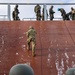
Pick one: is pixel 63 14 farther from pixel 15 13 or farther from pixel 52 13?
pixel 15 13

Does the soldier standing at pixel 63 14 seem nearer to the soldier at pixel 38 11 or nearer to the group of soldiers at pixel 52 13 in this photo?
the group of soldiers at pixel 52 13

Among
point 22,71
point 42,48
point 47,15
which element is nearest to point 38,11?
point 47,15

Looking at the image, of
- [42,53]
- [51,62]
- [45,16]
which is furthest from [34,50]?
[45,16]

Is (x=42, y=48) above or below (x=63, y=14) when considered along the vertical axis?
below

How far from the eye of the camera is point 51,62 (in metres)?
12.9

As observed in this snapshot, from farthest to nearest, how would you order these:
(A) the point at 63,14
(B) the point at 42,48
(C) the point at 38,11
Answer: (A) the point at 63,14 → (C) the point at 38,11 → (B) the point at 42,48

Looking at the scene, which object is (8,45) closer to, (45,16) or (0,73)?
(0,73)

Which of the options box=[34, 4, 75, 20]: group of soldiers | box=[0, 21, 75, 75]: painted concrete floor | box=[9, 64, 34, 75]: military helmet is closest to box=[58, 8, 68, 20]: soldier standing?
box=[34, 4, 75, 20]: group of soldiers

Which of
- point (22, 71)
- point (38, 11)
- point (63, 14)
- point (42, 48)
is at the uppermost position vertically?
point (22, 71)

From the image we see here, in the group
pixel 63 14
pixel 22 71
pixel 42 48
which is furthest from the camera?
pixel 63 14

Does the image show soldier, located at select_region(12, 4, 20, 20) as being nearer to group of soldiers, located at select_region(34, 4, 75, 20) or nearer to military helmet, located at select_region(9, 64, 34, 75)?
group of soldiers, located at select_region(34, 4, 75, 20)

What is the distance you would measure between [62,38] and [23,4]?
886 cm

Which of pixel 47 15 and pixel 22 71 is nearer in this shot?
pixel 22 71

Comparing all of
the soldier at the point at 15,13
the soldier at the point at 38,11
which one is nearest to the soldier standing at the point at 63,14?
the soldier at the point at 38,11
